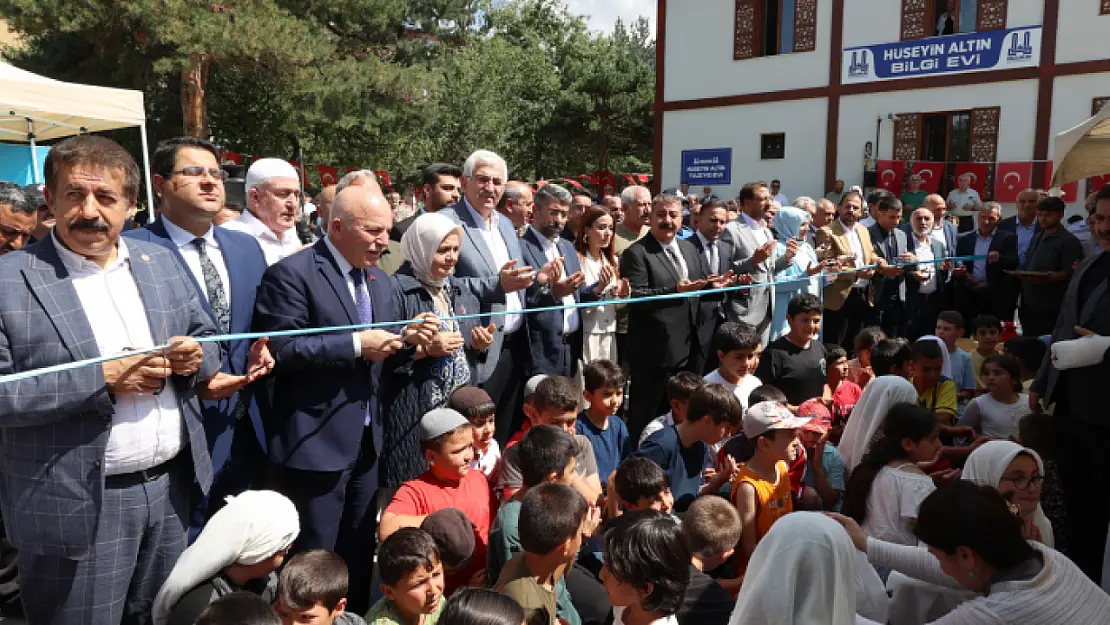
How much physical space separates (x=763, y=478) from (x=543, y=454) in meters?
1.04

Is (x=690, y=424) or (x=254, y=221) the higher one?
(x=254, y=221)

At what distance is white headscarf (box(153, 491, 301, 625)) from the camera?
92.3 inches

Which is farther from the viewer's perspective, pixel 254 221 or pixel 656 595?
pixel 254 221

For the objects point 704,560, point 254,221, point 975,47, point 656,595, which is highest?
point 975,47

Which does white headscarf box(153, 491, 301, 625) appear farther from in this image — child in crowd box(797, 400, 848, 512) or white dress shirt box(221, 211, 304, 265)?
child in crowd box(797, 400, 848, 512)

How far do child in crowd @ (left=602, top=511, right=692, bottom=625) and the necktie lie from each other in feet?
5.82

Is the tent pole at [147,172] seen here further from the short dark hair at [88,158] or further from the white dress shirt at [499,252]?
the short dark hair at [88,158]

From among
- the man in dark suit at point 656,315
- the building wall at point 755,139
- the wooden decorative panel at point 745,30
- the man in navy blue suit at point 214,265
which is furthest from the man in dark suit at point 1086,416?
the wooden decorative panel at point 745,30

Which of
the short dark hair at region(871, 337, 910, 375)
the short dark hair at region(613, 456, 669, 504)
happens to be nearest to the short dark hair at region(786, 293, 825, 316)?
the short dark hair at region(871, 337, 910, 375)

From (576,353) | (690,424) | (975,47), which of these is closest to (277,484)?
(690,424)

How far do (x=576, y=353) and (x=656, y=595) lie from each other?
9.12ft

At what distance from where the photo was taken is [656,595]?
7.86 ft

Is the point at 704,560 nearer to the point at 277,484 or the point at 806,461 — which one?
the point at 806,461

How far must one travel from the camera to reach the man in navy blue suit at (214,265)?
9.86 feet
